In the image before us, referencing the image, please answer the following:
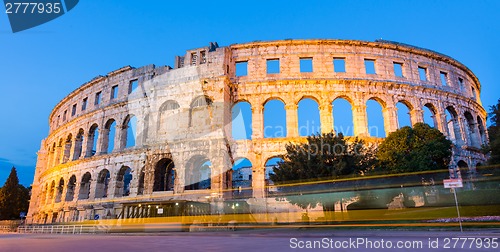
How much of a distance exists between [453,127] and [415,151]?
1219 cm

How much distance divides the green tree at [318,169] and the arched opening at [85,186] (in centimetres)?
1904

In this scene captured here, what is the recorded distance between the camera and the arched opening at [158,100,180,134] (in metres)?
23.7

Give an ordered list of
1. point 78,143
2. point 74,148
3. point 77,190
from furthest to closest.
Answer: point 78,143 → point 74,148 → point 77,190

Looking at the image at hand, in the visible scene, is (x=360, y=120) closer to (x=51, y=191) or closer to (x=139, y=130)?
(x=139, y=130)

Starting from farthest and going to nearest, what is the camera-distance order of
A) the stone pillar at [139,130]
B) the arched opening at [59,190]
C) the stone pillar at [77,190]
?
the arched opening at [59,190]
the stone pillar at [77,190]
the stone pillar at [139,130]

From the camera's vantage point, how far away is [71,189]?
29203mm

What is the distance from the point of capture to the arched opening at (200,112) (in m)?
23.0

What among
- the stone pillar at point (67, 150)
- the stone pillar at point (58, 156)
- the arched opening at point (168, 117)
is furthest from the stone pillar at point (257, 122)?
the stone pillar at point (58, 156)

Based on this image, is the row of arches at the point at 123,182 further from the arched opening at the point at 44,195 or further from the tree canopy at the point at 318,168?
the tree canopy at the point at 318,168

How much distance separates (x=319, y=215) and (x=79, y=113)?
2458 centimetres

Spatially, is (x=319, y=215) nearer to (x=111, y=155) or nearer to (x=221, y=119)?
(x=221, y=119)

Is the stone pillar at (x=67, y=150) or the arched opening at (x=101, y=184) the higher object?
the stone pillar at (x=67, y=150)

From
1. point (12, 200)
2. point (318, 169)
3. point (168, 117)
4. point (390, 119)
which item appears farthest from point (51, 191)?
point (390, 119)

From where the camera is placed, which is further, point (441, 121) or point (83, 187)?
point (83, 187)
